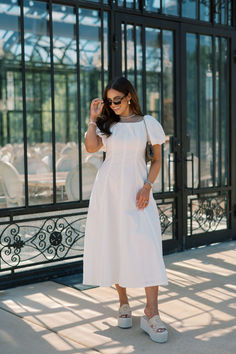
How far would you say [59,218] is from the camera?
14.7 ft

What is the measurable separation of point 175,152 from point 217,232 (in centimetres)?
109

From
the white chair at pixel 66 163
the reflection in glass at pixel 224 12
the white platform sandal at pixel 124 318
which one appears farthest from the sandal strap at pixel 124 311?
the reflection in glass at pixel 224 12

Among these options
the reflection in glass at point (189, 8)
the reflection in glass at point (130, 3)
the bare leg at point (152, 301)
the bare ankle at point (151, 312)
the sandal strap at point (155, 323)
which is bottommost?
the sandal strap at point (155, 323)

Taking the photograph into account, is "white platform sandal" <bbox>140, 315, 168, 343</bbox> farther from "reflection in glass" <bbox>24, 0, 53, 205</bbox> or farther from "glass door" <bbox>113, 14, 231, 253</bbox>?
"glass door" <bbox>113, 14, 231, 253</bbox>

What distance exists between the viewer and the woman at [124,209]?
2955 mm

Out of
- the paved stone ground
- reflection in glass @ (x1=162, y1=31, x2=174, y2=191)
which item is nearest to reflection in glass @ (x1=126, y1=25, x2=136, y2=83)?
reflection in glass @ (x1=162, y1=31, x2=174, y2=191)

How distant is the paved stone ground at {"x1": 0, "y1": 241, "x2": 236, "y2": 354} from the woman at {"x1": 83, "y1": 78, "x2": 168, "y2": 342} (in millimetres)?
186

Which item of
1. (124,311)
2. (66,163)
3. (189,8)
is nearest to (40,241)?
(66,163)

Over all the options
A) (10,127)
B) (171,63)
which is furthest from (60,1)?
(10,127)

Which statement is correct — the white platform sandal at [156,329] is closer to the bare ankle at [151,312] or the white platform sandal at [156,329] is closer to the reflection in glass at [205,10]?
the bare ankle at [151,312]

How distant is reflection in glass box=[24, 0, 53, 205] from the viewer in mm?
4452

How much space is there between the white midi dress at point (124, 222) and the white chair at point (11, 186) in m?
1.49

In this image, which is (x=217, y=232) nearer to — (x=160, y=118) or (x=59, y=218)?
(x=160, y=118)

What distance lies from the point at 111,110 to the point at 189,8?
2817 millimetres
